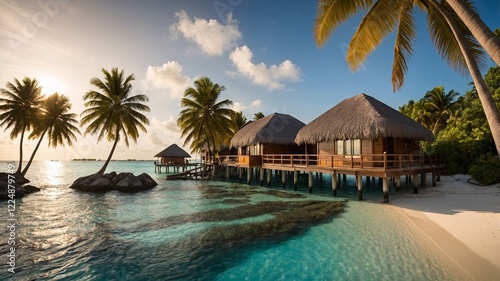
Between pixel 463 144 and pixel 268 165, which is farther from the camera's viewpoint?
pixel 268 165

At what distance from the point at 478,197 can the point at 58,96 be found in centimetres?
3340

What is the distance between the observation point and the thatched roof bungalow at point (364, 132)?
13.1 meters

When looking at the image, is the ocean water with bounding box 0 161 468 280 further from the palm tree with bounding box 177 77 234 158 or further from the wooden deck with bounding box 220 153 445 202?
the palm tree with bounding box 177 77 234 158

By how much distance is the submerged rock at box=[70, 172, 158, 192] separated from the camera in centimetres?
2023

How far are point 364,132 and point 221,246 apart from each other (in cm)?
1011

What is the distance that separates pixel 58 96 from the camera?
23688 mm

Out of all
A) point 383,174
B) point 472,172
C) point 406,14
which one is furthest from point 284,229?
point 472,172

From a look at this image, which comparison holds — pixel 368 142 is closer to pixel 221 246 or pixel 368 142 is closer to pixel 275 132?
pixel 275 132

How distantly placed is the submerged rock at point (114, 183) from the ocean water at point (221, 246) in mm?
8251

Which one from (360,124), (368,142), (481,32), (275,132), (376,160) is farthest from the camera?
(275,132)

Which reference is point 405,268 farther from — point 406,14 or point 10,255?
point 10,255

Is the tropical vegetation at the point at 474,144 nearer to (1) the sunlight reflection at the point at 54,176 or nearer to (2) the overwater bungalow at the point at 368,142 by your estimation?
(2) the overwater bungalow at the point at 368,142

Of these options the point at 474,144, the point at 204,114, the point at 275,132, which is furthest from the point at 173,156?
the point at 474,144

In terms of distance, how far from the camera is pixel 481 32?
360 centimetres
